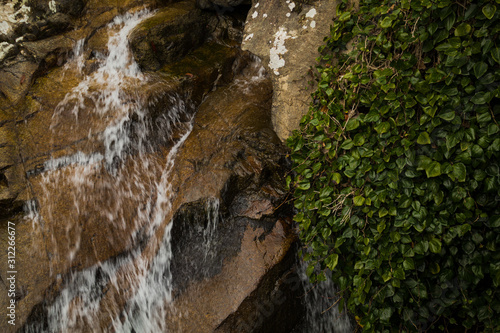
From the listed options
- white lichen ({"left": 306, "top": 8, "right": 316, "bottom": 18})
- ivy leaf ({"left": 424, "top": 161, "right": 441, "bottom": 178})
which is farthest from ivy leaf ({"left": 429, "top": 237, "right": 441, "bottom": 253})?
white lichen ({"left": 306, "top": 8, "right": 316, "bottom": 18})

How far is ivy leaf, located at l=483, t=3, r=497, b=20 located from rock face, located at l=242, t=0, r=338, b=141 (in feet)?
5.44

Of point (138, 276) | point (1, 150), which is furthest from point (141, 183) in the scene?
point (1, 150)

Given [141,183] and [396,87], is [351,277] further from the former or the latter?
[141,183]

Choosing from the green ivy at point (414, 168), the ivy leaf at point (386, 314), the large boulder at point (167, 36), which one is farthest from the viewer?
→ the large boulder at point (167, 36)

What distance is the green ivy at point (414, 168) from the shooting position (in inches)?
77.4

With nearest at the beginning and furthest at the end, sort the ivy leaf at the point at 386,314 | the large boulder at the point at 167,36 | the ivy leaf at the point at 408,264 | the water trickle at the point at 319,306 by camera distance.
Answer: the ivy leaf at the point at 408,264 < the ivy leaf at the point at 386,314 < the water trickle at the point at 319,306 < the large boulder at the point at 167,36

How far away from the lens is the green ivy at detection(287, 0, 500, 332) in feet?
6.45

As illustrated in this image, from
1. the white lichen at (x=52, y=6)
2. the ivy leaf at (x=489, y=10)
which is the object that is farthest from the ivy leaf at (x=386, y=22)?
the white lichen at (x=52, y=6)

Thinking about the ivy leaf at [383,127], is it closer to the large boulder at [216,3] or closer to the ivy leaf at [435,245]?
the ivy leaf at [435,245]

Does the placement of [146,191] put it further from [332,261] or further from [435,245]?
[435,245]

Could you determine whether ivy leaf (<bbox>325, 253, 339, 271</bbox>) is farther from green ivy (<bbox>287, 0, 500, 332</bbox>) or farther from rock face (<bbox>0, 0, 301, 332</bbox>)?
rock face (<bbox>0, 0, 301, 332</bbox>)

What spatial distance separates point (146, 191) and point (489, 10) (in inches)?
137

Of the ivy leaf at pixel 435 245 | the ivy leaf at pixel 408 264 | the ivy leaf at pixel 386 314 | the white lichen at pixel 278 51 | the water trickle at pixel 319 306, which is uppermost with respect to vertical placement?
the white lichen at pixel 278 51

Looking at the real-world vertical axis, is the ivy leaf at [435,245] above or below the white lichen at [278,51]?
below
